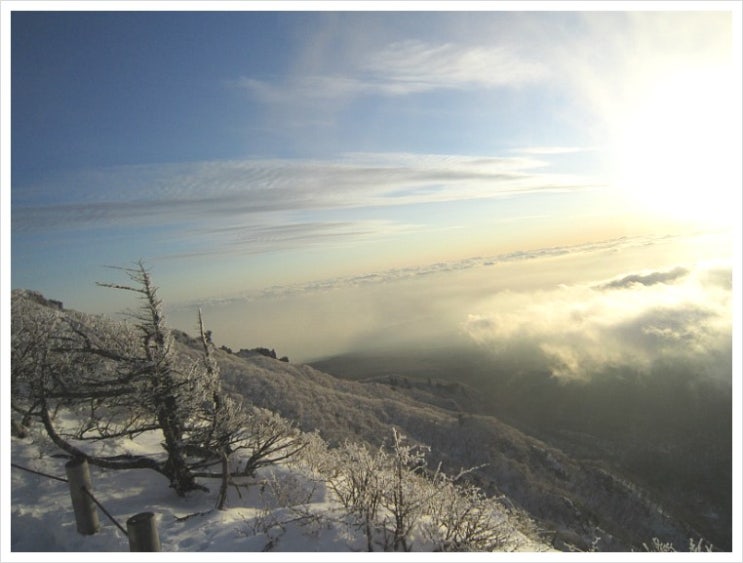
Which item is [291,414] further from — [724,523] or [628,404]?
[628,404]

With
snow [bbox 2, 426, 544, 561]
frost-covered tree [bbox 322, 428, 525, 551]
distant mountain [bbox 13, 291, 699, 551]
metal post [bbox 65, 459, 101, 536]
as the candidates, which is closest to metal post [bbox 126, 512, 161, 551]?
snow [bbox 2, 426, 544, 561]

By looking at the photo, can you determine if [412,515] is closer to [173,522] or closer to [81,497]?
[173,522]

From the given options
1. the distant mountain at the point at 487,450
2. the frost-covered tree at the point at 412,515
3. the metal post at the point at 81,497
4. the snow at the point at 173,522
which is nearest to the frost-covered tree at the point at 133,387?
the snow at the point at 173,522

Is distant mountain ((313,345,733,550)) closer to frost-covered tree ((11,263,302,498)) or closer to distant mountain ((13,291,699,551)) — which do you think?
distant mountain ((13,291,699,551))

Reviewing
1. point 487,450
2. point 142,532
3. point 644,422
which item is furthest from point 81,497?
point 644,422

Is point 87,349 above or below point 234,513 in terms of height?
above

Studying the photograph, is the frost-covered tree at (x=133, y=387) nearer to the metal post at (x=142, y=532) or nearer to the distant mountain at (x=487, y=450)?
the metal post at (x=142, y=532)

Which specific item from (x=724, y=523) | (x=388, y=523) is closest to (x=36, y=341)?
(x=388, y=523)
